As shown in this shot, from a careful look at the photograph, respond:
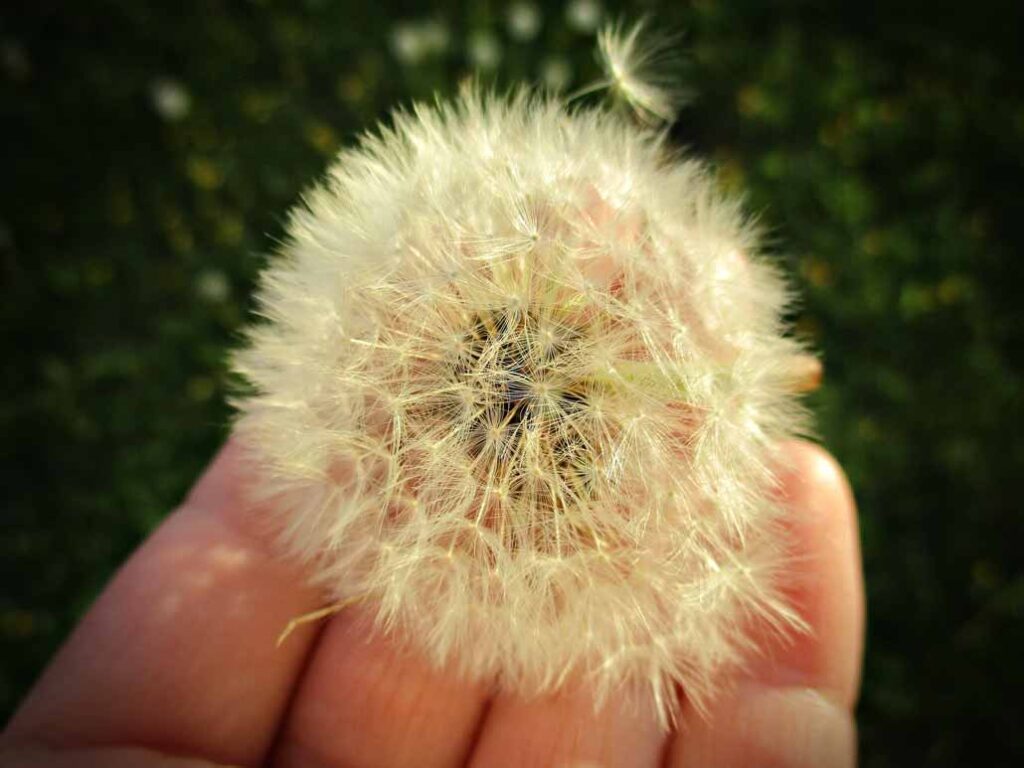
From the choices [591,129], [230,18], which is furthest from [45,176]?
[591,129]

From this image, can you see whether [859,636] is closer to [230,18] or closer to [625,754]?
[625,754]

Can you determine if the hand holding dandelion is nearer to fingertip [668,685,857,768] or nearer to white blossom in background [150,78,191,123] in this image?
fingertip [668,685,857,768]

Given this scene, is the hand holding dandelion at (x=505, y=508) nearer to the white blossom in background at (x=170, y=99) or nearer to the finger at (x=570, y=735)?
the finger at (x=570, y=735)

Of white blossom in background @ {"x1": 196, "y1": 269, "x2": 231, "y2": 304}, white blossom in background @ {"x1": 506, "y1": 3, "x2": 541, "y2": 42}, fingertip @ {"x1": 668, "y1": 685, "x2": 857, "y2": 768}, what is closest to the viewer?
fingertip @ {"x1": 668, "y1": 685, "x2": 857, "y2": 768}

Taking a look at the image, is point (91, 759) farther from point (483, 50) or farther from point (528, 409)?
point (483, 50)

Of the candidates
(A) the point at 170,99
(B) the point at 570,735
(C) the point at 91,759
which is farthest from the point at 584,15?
(C) the point at 91,759

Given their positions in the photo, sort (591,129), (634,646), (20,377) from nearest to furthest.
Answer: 1. (634,646)
2. (591,129)
3. (20,377)

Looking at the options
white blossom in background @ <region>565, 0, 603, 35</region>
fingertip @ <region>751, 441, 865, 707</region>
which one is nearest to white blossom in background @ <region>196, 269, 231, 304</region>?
white blossom in background @ <region>565, 0, 603, 35</region>
